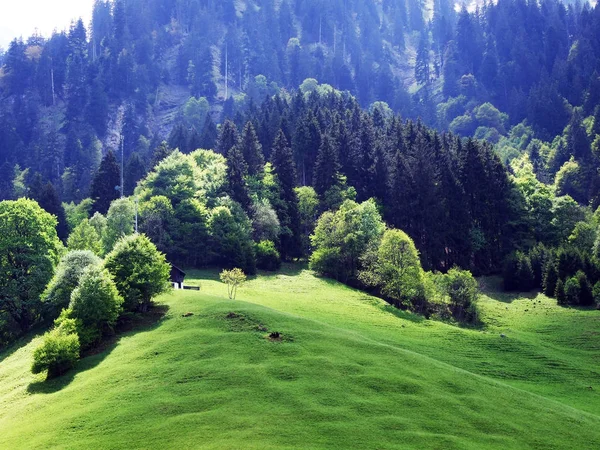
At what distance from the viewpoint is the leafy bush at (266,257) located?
388 ft

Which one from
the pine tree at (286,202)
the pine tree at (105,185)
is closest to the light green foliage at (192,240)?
the pine tree at (286,202)

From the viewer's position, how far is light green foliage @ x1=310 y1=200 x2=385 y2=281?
110 metres

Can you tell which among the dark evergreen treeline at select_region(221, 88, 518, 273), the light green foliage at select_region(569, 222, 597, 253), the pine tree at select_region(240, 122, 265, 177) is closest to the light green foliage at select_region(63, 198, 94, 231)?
the pine tree at select_region(240, 122, 265, 177)

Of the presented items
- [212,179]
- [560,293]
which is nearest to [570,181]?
[560,293]

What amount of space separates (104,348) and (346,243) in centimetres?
5301

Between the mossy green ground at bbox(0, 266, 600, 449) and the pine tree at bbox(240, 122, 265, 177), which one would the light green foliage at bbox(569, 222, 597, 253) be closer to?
the mossy green ground at bbox(0, 266, 600, 449)

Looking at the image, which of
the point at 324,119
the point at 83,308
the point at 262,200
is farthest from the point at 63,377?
the point at 324,119

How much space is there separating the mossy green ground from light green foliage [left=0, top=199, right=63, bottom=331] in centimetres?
841

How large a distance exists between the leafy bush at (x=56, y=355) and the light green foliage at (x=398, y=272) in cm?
4911

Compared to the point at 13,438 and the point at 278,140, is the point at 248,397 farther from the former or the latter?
the point at 278,140

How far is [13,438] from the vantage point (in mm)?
48781

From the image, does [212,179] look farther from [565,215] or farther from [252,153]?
[565,215]

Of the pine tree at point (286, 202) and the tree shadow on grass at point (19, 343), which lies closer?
the tree shadow on grass at point (19, 343)

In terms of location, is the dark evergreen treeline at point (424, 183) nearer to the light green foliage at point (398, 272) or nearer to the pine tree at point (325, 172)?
the pine tree at point (325, 172)
